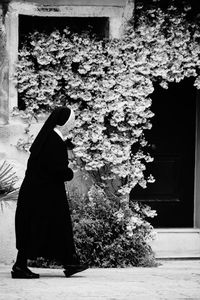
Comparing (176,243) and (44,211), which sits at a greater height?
(44,211)

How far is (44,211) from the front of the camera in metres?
9.72

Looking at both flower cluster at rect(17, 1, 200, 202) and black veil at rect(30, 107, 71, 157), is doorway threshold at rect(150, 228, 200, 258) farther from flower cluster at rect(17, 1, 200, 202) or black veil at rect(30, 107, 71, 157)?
black veil at rect(30, 107, 71, 157)

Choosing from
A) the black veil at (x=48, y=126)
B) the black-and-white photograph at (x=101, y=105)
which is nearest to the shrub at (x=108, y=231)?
the black-and-white photograph at (x=101, y=105)

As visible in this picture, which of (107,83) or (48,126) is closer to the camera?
(48,126)

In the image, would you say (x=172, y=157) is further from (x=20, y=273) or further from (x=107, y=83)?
(x=20, y=273)

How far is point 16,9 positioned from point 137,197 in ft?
9.69

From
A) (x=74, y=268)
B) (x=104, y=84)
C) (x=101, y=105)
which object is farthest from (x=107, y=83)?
(x=74, y=268)

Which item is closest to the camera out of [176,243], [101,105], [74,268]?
[74,268]

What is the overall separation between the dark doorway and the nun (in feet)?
9.56

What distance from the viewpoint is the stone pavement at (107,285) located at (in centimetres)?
878

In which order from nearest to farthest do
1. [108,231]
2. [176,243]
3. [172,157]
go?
[108,231]
[176,243]
[172,157]

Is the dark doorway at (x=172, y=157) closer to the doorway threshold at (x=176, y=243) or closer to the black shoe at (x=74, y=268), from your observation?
the doorway threshold at (x=176, y=243)

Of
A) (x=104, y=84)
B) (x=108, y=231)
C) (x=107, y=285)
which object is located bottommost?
(x=107, y=285)

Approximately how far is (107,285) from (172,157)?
3549 mm
